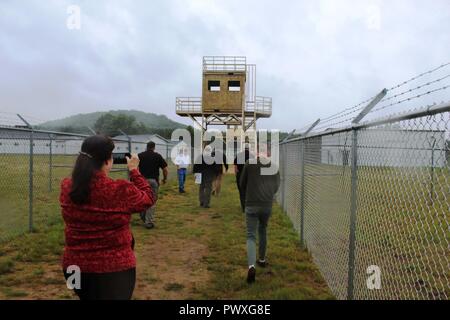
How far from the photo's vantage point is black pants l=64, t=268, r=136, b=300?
2.76 metres

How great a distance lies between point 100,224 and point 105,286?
451mm

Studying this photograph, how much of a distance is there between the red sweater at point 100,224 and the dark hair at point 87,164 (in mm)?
46

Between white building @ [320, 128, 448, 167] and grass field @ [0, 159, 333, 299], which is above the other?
white building @ [320, 128, 448, 167]

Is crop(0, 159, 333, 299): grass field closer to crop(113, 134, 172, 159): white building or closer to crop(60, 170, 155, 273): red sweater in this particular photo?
crop(60, 170, 155, 273): red sweater

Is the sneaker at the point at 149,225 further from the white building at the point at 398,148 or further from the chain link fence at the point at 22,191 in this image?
the white building at the point at 398,148

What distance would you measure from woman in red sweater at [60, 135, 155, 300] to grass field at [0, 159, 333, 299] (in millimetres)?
2319

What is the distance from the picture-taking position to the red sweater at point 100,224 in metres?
2.70

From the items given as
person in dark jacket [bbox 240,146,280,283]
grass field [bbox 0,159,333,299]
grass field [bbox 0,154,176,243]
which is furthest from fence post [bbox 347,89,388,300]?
grass field [bbox 0,154,176,243]

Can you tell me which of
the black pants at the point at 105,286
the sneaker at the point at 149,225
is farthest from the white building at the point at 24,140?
the black pants at the point at 105,286

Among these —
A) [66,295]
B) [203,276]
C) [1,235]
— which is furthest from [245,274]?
[1,235]

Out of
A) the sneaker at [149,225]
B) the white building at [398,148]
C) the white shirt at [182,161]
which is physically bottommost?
the sneaker at [149,225]

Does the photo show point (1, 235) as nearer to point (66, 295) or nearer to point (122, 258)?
point (66, 295)

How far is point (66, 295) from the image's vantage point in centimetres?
495
